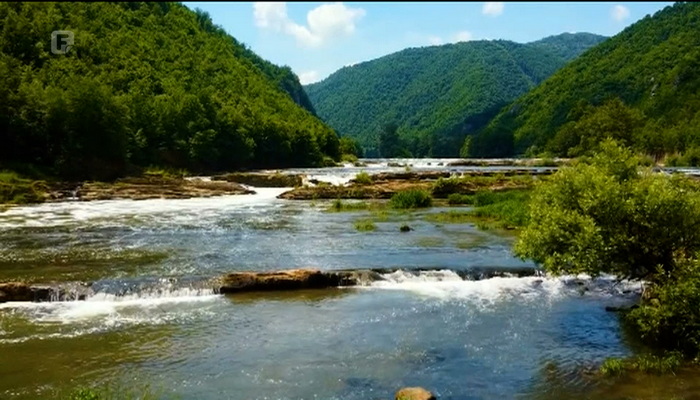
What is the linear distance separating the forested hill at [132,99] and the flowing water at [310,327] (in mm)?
33984

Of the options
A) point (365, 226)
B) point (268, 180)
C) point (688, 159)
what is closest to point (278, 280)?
point (365, 226)

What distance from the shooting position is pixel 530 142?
183625mm

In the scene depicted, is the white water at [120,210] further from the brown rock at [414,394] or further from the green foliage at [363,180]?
the brown rock at [414,394]

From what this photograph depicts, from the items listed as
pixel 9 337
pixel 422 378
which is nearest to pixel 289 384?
pixel 422 378

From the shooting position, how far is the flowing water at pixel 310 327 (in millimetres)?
13164

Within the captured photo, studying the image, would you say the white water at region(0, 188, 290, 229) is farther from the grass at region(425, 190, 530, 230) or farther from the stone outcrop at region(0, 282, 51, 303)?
the stone outcrop at region(0, 282, 51, 303)

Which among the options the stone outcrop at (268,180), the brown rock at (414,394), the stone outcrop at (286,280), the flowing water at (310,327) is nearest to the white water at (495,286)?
the flowing water at (310,327)

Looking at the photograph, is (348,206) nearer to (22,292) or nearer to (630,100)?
(22,292)

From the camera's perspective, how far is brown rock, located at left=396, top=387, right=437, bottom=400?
11.5 metres

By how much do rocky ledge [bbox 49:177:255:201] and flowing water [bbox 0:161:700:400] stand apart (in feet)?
75.3

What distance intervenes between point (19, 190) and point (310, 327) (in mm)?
43703

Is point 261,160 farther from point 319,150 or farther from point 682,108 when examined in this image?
point 682,108

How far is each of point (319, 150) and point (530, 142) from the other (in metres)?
84.6

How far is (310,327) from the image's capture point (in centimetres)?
1738
